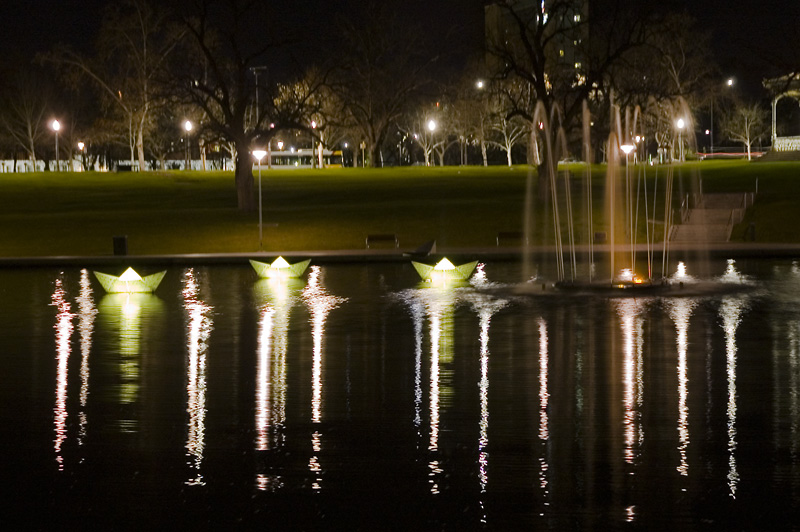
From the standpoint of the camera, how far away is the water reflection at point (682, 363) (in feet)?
31.1

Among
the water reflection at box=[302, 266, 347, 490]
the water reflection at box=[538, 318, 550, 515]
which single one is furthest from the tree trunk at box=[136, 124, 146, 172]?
the water reflection at box=[538, 318, 550, 515]

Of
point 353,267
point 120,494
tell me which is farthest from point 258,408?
point 353,267

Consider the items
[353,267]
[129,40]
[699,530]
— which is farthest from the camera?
[129,40]

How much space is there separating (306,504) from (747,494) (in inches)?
126

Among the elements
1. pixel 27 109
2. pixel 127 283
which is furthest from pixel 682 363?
pixel 27 109

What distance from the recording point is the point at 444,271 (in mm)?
26406

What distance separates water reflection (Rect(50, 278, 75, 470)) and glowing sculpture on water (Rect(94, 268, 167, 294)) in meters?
0.92

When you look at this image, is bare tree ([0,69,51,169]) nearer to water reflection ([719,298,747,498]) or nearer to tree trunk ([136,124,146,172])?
tree trunk ([136,124,146,172])

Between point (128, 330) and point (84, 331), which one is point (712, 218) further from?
Answer: point (84, 331)

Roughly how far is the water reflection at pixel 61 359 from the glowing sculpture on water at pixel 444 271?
8.18 metres

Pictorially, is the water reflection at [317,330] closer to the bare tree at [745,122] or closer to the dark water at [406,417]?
the dark water at [406,417]

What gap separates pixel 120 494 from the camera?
8.24m

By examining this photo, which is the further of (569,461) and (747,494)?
(569,461)

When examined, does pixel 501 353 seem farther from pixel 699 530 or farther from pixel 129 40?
pixel 129 40
